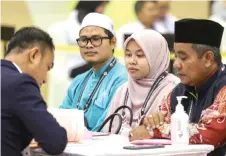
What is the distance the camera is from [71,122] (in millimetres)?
3023

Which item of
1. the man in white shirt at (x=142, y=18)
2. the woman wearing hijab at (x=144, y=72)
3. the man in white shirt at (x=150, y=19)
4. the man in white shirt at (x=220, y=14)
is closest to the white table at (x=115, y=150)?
the woman wearing hijab at (x=144, y=72)

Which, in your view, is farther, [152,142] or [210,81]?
[210,81]

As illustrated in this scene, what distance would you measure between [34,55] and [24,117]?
32 centimetres

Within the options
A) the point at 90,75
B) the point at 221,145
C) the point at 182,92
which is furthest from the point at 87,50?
the point at 221,145

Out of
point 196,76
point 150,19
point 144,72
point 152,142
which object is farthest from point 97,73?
point 150,19

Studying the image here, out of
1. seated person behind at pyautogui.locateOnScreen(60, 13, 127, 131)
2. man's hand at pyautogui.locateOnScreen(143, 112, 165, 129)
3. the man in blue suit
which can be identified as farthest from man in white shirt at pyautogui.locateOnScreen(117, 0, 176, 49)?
the man in blue suit

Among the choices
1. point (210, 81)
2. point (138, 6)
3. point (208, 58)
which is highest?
point (138, 6)

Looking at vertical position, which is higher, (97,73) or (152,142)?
(97,73)

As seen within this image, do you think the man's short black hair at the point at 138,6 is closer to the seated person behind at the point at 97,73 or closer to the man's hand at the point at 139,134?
the seated person behind at the point at 97,73

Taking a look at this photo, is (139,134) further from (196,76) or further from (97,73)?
(97,73)

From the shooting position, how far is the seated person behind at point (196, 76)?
312 cm

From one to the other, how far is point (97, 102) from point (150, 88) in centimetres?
53

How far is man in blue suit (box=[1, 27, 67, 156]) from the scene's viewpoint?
263 centimetres

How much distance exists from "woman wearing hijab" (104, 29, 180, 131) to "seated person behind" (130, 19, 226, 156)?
0.41 metres
